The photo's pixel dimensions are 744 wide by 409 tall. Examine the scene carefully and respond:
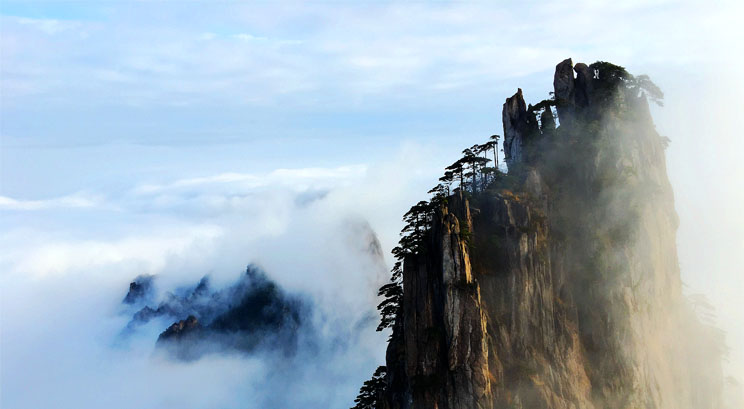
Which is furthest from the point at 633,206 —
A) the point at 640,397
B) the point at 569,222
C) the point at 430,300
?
the point at 430,300

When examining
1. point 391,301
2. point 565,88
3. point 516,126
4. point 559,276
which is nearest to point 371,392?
point 391,301

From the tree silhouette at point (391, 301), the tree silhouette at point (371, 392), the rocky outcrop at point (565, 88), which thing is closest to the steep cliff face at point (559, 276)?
the rocky outcrop at point (565, 88)

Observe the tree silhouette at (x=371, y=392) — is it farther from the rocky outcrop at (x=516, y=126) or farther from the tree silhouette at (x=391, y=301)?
the rocky outcrop at (x=516, y=126)

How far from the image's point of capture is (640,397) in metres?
99.3

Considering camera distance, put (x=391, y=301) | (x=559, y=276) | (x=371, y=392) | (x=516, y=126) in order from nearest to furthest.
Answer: (x=559, y=276), (x=391, y=301), (x=516, y=126), (x=371, y=392)

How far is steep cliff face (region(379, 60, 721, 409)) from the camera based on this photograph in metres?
92.5

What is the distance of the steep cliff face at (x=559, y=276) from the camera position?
92.5 m

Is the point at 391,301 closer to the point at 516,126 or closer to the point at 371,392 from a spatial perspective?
the point at 371,392

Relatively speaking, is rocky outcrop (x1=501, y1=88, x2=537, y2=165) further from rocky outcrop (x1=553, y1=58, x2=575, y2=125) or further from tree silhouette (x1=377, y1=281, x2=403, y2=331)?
tree silhouette (x1=377, y1=281, x2=403, y2=331)

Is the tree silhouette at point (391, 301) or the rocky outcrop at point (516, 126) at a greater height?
the rocky outcrop at point (516, 126)

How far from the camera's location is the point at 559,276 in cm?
10150

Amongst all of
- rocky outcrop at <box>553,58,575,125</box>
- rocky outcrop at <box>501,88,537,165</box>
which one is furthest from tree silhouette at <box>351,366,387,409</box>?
rocky outcrop at <box>553,58,575,125</box>

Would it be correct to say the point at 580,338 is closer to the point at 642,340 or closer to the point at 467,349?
the point at 642,340

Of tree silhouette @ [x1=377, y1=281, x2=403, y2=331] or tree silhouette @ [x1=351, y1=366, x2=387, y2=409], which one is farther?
tree silhouette @ [x1=351, y1=366, x2=387, y2=409]
